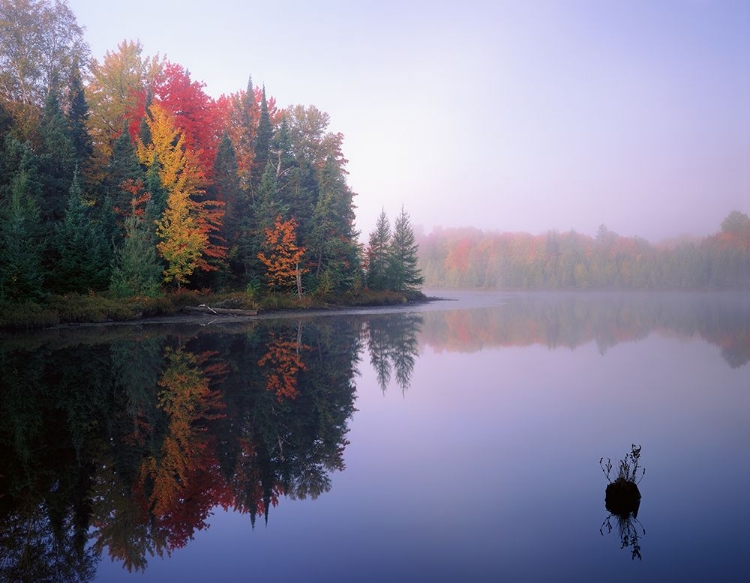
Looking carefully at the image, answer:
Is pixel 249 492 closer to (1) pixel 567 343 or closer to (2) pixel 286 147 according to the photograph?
(1) pixel 567 343

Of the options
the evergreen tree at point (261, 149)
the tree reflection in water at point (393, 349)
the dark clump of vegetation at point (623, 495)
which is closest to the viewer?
the dark clump of vegetation at point (623, 495)

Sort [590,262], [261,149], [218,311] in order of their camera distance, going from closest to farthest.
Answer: [218,311] < [261,149] < [590,262]

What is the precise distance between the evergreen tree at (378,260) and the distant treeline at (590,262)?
9006 cm

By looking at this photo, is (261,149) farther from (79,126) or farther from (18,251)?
(18,251)

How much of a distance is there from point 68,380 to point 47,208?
84.1 feet

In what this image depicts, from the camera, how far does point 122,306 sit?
31234 millimetres

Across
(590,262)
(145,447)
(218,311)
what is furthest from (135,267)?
(590,262)

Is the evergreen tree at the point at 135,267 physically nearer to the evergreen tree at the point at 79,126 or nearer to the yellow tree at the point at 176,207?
the yellow tree at the point at 176,207

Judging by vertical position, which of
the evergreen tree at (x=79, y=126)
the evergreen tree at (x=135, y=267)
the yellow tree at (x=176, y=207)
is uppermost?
the evergreen tree at (x=79, y=126)

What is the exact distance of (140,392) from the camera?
44.7 ft

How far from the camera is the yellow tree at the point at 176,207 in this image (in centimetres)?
3681

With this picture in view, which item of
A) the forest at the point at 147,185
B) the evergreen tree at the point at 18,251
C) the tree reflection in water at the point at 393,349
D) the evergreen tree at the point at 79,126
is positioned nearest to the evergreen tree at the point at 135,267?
the forest at the point at 147,185

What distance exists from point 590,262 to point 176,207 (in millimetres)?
132839

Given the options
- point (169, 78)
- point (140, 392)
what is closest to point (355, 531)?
point (140, 392)
